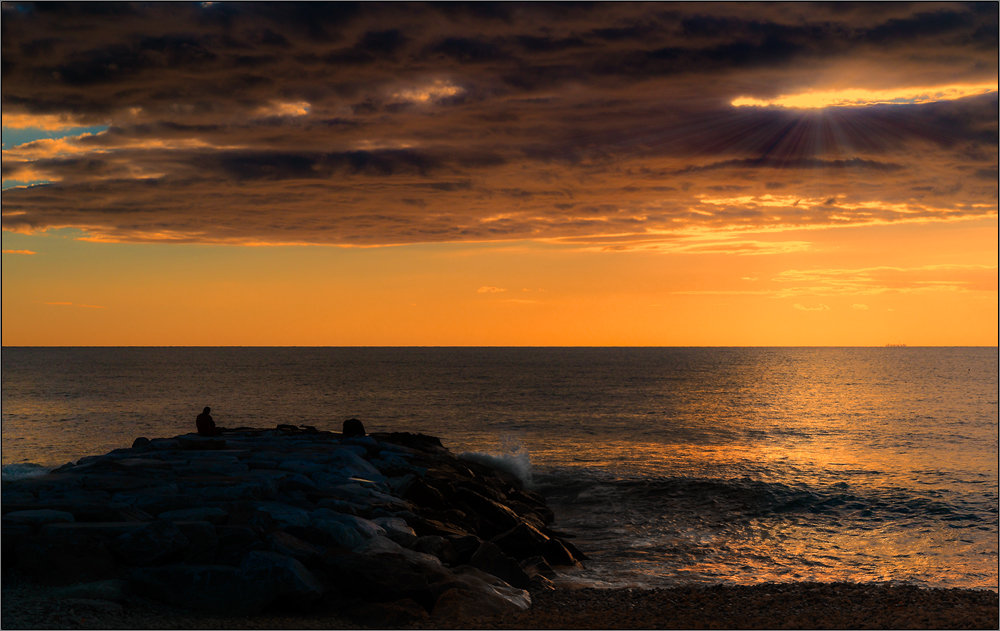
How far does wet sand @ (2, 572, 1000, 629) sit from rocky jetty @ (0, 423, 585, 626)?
33 centimetres

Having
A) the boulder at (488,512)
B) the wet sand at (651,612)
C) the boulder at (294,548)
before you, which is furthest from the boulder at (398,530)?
the boulder at (488,512)

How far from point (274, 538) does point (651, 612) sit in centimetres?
711

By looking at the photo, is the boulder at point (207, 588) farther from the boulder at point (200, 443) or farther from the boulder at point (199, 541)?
the boulder at point (200, 443)

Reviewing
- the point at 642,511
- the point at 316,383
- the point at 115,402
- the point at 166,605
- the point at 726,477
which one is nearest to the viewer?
the point at 166,605

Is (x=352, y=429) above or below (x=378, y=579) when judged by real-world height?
above

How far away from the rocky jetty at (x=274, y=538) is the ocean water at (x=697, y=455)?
324cm

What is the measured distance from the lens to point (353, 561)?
1208 centimetres

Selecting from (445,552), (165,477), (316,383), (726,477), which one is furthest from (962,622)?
(316,383)

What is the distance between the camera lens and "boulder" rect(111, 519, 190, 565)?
38.1 ft

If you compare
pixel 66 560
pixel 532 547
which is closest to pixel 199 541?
pixel 66 560

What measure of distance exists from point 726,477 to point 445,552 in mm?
20047

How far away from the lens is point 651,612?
12477 mm

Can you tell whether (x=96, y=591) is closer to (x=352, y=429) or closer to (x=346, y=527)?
(x=346, y=527)

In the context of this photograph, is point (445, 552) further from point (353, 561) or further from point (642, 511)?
point (642, 511)
